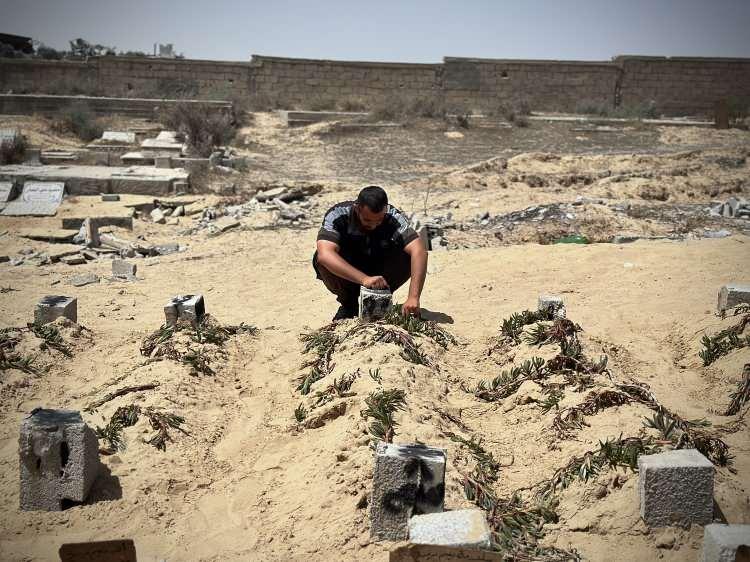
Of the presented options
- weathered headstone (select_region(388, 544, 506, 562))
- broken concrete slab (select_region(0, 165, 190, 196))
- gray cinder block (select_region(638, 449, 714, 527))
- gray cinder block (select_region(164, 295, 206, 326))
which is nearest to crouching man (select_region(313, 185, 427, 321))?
gray cinder block (select_region(164, 295, 206, 326))

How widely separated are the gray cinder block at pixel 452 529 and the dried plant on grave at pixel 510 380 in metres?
1.92

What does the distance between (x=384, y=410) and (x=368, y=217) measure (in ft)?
6.66

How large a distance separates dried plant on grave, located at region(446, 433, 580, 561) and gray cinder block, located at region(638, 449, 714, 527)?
16.5 inches

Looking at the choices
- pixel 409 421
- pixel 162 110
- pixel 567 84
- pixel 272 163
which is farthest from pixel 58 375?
pixel 567 84

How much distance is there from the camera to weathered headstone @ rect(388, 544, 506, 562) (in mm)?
2857

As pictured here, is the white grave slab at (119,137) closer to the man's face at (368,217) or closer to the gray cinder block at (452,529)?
the man's face at (368,217)

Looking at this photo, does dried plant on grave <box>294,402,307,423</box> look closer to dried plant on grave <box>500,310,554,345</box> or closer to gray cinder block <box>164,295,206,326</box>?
gray cinder block <box>164,295,206,326</box>

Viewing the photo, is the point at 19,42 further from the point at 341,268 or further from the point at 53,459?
the point at 53,459

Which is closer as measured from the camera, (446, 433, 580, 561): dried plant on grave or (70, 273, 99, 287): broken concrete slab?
(446, 433, 580, 561): dried plant on grave

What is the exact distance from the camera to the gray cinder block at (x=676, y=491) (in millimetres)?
3225

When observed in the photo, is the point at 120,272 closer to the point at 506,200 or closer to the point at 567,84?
the point at 506,200

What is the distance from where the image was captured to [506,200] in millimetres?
13172

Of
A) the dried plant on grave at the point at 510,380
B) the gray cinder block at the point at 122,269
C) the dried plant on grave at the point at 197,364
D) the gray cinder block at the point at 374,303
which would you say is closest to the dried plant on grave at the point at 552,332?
the dried plant on grave at the point at 510,380

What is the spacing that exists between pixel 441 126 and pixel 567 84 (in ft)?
32.3
